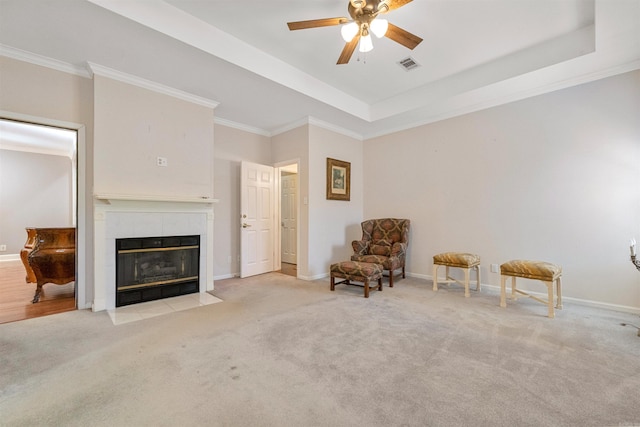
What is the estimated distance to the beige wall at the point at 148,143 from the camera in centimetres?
309

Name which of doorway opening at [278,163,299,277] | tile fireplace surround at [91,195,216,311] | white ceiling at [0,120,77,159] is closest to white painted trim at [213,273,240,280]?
tile fireplace surround at [91,195,216,311]

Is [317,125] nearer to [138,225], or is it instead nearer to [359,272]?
[359,272]

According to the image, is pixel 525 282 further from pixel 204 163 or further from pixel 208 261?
pixel 204 163

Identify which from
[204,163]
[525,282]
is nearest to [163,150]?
[204,163]

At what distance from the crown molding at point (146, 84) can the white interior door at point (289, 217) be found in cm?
279

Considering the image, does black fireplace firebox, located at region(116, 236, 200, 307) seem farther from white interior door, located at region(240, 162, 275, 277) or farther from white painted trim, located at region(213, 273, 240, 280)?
white interior door, located at region(240, 162, 275, 277)

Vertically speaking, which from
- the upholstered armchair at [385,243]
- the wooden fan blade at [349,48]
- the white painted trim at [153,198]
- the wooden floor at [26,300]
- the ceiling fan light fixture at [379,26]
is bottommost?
the wooden floor at [26,300]

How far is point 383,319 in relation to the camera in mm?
2836

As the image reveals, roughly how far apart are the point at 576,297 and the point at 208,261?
4828 millimetres

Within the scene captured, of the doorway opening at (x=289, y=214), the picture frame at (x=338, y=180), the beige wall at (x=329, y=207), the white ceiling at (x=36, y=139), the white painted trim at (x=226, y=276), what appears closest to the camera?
the white painted trim at (x=226, y=276)

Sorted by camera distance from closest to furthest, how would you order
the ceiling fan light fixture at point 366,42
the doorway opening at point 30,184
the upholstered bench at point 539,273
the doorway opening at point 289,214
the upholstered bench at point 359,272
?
the ceiling fan light fixture at point 366,42 → the upholstered bench at point 539,273 → the upholstered bench at point 359,272 → the doorway opening at point 30,184 → the doorway opening at point 289,214

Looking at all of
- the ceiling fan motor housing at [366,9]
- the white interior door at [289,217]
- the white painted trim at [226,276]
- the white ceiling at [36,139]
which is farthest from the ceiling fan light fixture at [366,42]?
the white ceiling at [36,139]

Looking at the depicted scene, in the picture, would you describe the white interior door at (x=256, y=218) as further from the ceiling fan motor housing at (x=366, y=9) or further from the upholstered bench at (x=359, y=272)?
the ceiling fan motor housing at (x=366, y=9)

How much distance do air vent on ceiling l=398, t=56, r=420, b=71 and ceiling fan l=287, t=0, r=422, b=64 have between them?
1031 millimetres
